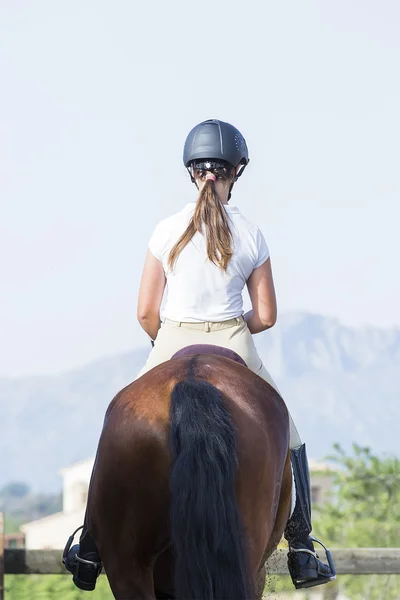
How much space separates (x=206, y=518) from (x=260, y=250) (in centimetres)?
155

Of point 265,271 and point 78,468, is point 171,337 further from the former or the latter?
point 78,468

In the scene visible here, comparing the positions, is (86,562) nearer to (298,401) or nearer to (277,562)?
(277,562)

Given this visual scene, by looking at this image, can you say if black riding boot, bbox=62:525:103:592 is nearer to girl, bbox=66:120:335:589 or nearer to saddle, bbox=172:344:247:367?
girl, bbox=66:120:335:589

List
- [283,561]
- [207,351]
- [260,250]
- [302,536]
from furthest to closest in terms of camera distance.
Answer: [283,561]
[302,536]
[260,250]
[207,351]

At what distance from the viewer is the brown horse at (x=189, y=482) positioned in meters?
4.13

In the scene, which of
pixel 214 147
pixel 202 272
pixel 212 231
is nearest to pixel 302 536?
pixel 202 272

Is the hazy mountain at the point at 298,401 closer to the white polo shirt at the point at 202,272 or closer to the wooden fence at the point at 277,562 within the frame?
the wooden fence at the point at 277,562

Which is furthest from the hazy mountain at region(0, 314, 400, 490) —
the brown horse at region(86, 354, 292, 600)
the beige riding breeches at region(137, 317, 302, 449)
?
the brown horse at region(86, 354, 292, 600)

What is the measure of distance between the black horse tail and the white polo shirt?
930 mm

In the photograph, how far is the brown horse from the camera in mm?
4133

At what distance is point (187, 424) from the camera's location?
4.23m

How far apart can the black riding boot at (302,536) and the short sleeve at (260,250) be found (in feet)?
3.10

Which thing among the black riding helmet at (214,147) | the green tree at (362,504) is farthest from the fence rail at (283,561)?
the green tree at (362,504)

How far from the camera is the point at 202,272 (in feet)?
16.5
